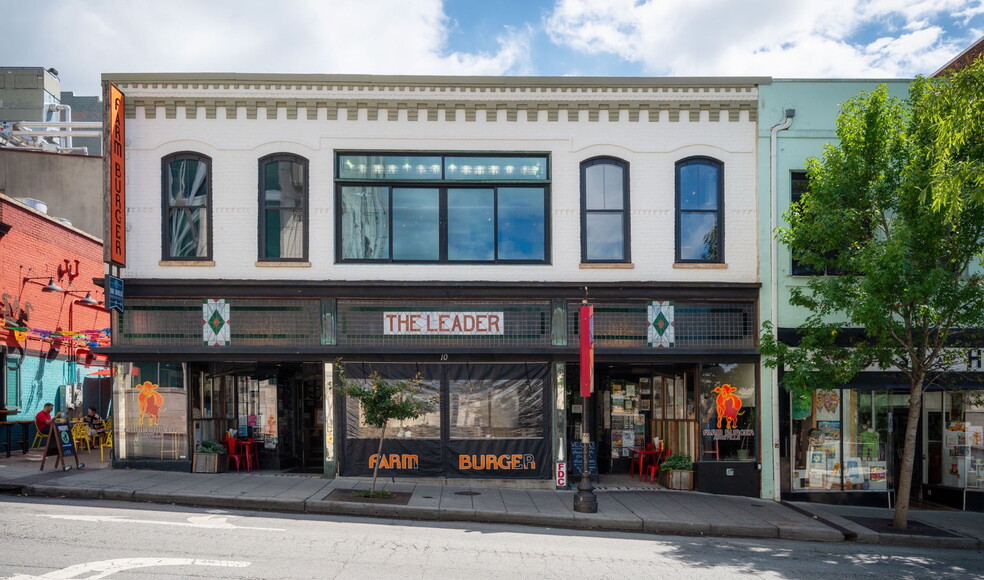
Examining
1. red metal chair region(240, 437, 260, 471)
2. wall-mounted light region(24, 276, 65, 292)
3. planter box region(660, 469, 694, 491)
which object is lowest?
planter box region(660, 469, 694, 491)

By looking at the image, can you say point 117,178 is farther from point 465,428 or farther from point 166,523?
point 465,428

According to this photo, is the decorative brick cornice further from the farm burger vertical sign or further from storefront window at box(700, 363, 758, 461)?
storefront window at box(700, 363, 758, 461)

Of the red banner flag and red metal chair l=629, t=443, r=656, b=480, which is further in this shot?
red metal chair l=629, t=443, r=656, b=480

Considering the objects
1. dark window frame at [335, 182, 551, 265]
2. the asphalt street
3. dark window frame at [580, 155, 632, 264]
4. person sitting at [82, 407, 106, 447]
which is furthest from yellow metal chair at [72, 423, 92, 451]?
dark window frame at [580, 155, 632, 264]

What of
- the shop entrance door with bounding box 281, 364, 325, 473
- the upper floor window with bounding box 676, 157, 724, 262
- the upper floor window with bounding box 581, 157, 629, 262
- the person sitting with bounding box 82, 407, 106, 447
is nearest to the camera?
the upper floor window with bounding box 581, 157, 629, 262

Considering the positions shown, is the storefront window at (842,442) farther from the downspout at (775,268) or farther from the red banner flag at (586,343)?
the red banner flag at (586,343)

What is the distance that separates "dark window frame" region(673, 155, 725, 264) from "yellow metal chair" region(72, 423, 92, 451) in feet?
→ 49.1

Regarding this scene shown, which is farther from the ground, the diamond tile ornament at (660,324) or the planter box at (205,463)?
the diamond tile ornament at (660,324)

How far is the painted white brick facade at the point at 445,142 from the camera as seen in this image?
15445 mm

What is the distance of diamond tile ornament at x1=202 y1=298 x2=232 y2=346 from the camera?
603 inches

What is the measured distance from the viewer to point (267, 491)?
13.6 m

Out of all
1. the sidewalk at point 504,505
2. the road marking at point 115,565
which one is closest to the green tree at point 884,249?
the sidewalk at point 504,505

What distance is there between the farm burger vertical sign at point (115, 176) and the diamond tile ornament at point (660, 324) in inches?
408

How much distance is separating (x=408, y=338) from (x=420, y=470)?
2628 millimetres
